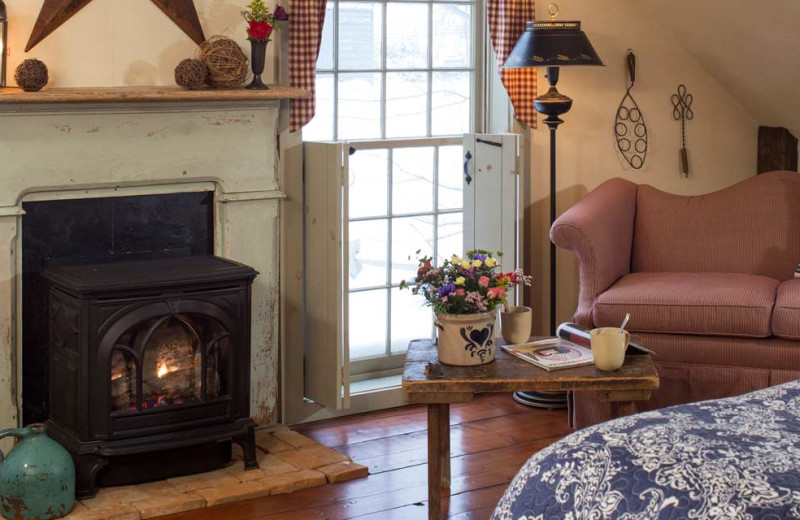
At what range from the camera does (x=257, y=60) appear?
388cm

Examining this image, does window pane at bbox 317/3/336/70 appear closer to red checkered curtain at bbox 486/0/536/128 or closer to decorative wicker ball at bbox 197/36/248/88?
decorative wicker ball at bbox 197/36/248/88

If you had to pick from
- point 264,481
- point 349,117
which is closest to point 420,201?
point 349,117

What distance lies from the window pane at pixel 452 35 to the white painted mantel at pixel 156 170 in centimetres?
92

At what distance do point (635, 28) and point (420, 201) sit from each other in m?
1.32

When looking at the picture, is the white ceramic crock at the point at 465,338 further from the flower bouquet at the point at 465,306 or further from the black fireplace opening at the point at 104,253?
the black fireplace opening at the point at 104,253

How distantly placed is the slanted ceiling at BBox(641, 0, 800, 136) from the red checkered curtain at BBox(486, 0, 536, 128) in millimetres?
684

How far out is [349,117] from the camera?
4.42m

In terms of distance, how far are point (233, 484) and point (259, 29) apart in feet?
5.12

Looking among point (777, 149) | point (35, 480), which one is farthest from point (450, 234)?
point (35, 480)

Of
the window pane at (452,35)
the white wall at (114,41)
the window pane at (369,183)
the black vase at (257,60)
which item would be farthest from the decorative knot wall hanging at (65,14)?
the window pane at (452,35)

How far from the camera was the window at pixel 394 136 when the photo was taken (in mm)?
4387

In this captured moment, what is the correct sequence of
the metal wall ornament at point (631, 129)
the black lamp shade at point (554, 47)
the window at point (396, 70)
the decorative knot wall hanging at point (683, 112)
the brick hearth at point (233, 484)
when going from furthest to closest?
the decorative knot wall hanging at point (683, 112)
the metal wall ornament at point (631, 129)
the window at point (396, 70)
the black lamp shade at point (554, 47)
the brick hearth at point (233, 484)

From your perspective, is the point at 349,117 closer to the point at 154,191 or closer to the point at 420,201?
the point at 420,201

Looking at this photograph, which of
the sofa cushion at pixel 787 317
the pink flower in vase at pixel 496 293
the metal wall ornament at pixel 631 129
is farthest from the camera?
the metal wall ornament at pixel 631 129
